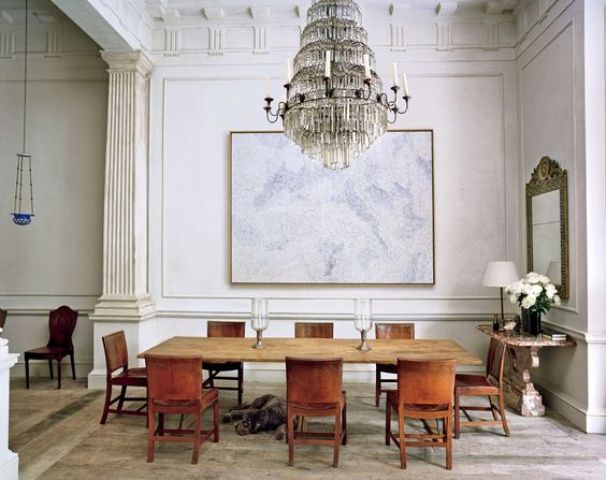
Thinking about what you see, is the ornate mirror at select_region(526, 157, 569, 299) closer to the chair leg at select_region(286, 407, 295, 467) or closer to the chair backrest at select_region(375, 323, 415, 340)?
the chair backrest at select_region(375, 323, 415, 340)

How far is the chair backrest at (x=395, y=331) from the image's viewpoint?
4.71 meters

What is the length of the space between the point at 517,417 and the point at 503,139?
3307mm

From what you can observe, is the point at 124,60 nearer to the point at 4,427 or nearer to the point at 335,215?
the point at 335,215

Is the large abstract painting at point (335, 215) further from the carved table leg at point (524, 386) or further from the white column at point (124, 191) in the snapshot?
the carved table leg at point (524, 386)

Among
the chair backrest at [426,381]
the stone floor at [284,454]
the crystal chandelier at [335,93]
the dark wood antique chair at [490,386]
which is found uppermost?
the crystal chandelier at [335,93]

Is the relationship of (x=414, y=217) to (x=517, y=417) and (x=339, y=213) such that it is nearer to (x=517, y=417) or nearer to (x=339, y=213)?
(x=339, y=213)

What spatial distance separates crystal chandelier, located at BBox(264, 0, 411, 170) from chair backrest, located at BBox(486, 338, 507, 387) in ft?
6.97

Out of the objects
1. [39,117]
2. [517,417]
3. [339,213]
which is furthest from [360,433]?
[39,117]

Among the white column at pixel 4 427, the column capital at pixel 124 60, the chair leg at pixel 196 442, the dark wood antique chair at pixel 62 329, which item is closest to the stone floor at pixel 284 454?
the chair leg at pixel 196 442

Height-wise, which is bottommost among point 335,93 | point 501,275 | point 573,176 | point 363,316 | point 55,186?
point 363,316

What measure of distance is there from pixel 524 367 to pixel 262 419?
8.77ft

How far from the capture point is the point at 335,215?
570 cm

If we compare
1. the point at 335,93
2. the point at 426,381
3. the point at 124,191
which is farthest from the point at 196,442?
the point at 124,191

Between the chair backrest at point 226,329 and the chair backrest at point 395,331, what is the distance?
147cm
